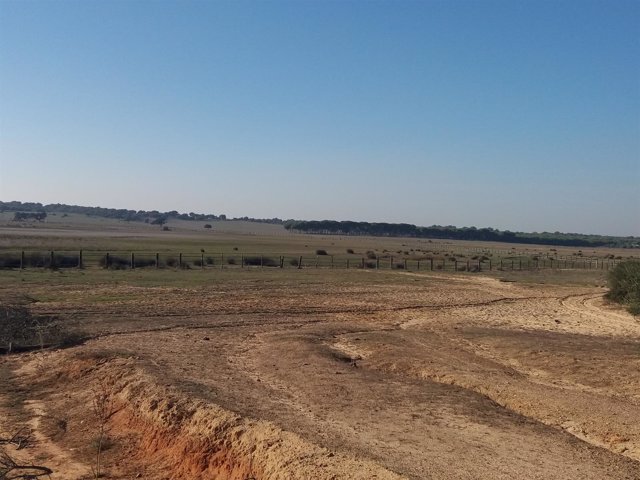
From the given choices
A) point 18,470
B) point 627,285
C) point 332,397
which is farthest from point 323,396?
point 627,285

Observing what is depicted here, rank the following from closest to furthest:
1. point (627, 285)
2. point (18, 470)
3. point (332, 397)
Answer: point (18, 470), point (332, 397), point (627, 285)

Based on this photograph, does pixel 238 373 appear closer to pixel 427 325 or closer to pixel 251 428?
pixel 251 428

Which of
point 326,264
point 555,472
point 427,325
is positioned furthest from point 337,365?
point 326,264

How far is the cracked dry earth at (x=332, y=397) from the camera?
360 inches

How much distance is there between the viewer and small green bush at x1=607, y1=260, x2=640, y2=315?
31.1m

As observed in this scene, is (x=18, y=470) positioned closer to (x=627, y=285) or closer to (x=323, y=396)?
(x=323, y=396)

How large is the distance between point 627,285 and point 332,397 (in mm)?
26089

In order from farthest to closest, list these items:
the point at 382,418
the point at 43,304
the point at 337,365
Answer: the point at 43,304
the point at 337,365
the point at 382,418

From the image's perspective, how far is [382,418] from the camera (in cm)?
1084

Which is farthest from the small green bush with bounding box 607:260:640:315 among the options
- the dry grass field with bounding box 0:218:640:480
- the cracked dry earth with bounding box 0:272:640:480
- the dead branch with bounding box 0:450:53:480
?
the dead branch with bounding box 0:450:53:480

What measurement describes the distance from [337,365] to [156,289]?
22.1 metres

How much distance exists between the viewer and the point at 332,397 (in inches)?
479

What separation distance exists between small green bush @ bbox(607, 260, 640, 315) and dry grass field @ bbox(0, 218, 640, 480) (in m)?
4.33

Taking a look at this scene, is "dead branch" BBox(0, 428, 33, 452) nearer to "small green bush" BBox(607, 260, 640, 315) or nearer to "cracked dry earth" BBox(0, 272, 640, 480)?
"cracked dry earth" BBox(0, 272, 640, 480)
